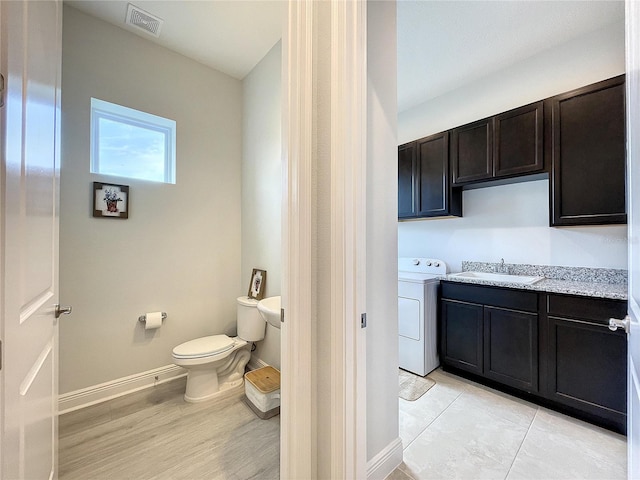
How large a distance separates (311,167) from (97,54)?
6.82ft

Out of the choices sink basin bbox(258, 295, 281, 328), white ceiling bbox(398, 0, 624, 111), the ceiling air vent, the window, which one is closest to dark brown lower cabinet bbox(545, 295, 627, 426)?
sink basin bbox(258, 295, 281, 328)

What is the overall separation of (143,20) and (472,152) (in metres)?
2.85

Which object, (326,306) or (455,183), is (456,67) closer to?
(455,183)

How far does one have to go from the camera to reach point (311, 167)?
1.09m

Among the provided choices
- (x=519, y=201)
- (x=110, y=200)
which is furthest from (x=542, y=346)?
(x=110, y=200)

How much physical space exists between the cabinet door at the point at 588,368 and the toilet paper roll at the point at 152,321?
113 inches

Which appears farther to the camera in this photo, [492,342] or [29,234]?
[492,342]

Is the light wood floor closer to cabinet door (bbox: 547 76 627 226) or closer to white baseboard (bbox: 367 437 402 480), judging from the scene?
white baseboard (bbox: 367 437 402 480)

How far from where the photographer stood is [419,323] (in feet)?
7.76

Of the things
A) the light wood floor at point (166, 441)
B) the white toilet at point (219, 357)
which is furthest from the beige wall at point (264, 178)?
the light wood floor at point (166, 441)

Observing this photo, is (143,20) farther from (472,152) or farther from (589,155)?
(589,155)

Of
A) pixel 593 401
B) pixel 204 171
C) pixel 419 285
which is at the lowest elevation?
pixel 593 401

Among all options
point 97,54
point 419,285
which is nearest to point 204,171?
point 97,54

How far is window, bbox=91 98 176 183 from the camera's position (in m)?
2.04
